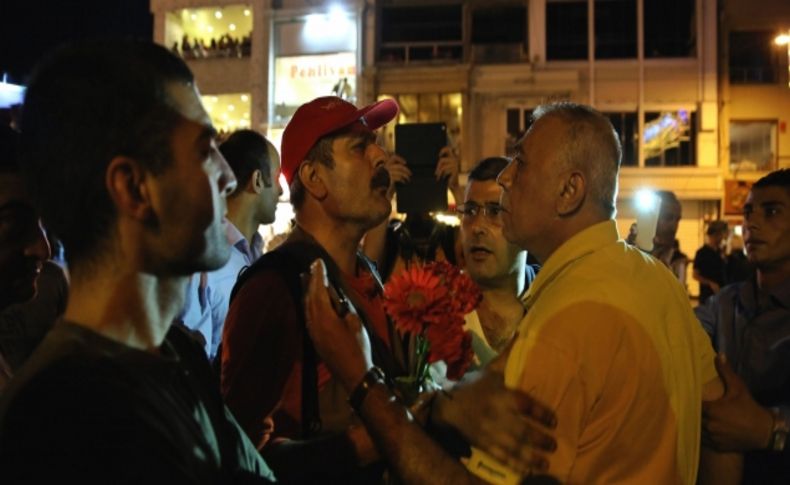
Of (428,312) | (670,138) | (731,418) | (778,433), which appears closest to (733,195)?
(670,138)

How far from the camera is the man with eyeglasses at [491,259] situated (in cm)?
407

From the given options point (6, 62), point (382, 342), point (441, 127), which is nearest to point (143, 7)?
point (6, 62)

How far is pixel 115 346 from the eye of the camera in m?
1.44

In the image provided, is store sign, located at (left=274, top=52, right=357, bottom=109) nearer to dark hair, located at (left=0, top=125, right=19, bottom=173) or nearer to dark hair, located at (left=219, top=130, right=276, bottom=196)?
dark hair, located at (left=219, top=130, right=276, bottom=196)

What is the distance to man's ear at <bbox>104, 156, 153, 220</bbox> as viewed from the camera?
146 centimetres

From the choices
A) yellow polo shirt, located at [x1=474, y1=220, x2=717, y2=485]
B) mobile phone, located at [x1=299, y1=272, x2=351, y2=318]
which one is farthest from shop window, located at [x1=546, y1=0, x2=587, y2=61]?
mobile phone, located at [x1=299, y1=272, x2=351, y2=318]

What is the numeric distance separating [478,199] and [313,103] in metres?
1.50

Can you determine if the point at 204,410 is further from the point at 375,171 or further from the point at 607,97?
the point at 607,97

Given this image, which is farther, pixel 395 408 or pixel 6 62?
pixel 6 62

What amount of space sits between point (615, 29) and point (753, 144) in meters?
6.13

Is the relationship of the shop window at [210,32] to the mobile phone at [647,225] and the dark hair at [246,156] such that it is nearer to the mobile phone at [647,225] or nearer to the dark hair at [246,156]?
the mobile phone at [647,225]

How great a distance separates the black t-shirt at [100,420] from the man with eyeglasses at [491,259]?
266 cm

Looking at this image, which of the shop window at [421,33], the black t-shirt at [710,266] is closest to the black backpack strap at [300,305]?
the black t-shirt at [710,266]

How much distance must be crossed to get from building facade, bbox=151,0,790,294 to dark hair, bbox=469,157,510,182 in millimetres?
18600
